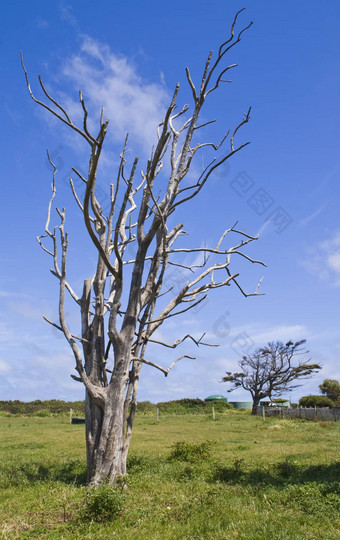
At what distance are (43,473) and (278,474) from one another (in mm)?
5672

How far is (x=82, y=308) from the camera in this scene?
457 inches

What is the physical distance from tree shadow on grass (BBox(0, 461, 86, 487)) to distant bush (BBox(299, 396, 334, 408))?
137 ft

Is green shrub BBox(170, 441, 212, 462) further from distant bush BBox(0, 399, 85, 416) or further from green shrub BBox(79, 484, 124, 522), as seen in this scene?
distant bush BBox(0, 399, 85, 416)

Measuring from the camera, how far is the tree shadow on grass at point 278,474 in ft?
32.8

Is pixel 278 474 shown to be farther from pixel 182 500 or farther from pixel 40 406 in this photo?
pixel 40 406

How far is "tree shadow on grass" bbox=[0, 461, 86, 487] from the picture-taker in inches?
409

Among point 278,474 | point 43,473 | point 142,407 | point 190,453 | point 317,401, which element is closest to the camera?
point 278,474

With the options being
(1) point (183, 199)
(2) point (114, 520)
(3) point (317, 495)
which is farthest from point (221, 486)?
(1) point (183, 199)

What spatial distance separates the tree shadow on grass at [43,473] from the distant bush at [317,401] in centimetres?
4190

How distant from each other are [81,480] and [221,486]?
324cm

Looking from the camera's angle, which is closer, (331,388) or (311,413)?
(311,413)

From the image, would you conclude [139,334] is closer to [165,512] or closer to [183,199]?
[183,199]

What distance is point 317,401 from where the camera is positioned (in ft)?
163

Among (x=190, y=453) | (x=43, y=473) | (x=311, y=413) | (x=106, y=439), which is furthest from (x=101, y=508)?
(x=311, y=413)
